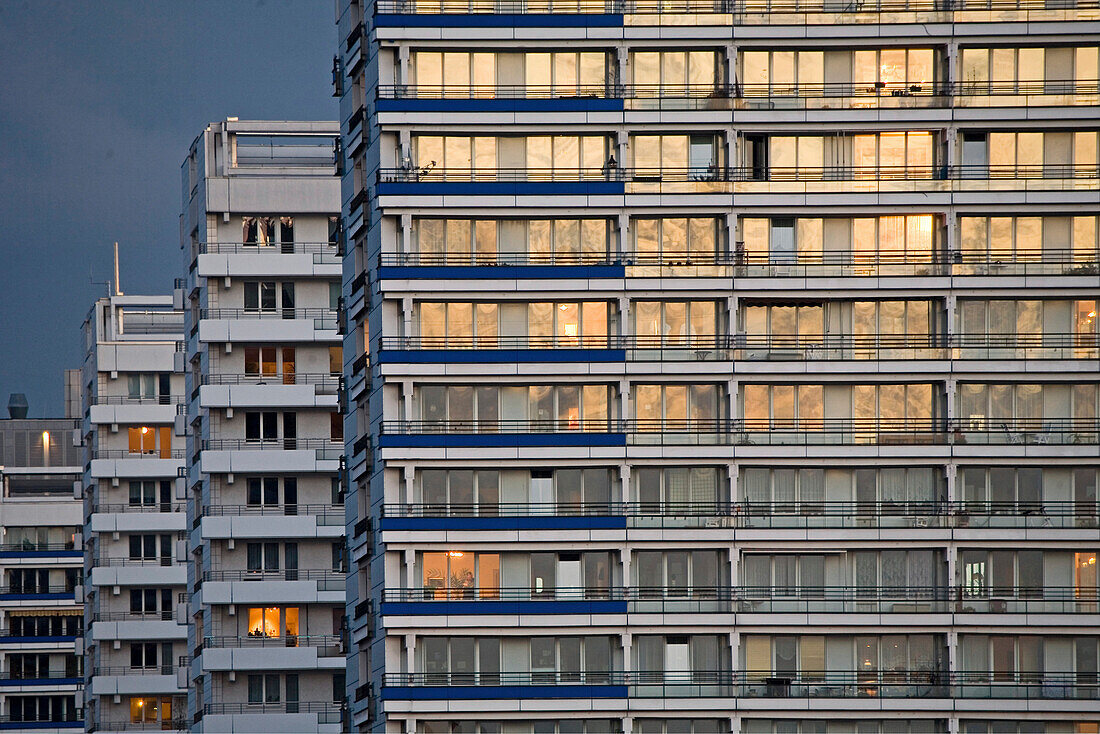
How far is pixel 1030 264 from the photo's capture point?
346 ft

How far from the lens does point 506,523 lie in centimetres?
10319

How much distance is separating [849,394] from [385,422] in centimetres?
2023

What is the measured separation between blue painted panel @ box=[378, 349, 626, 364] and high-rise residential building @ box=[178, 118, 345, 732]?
28569 millimetres

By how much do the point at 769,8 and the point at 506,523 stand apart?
2545 cm

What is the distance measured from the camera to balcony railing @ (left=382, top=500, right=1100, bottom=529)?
104m

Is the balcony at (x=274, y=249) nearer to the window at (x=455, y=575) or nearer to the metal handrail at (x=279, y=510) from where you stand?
the metal handrail at (x=279, y=510)

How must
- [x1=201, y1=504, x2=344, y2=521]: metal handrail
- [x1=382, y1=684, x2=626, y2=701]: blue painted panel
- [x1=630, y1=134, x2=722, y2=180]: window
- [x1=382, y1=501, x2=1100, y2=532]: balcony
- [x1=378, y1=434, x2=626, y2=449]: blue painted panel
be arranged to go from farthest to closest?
[x1=201, y1=504, x2=344, y2=521]: metal handrail
[x1=630, y1=134, x2=722, y2=180]: window
[x1=378, y1=434, x2=626, y2=449]: blue painted panel
[x1=382, y1=501, x2=1100, y2=532]: balcony
[x1=382, y1=684, x2=626, y2=701]: blue painted panel

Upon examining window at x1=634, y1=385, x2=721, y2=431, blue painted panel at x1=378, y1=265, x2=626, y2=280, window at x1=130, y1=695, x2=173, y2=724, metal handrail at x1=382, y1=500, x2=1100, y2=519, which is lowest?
window at x1=130, y1=695, x2=173, y2=724

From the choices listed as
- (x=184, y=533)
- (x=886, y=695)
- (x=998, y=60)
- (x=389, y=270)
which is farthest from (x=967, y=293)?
(x=184, y=533)

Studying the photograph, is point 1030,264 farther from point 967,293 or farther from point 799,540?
point 799,540

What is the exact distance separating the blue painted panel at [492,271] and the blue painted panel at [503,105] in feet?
22.4

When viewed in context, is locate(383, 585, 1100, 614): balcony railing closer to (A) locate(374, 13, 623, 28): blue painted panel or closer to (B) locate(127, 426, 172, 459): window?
(A) locate(374, 13, 623, 28): blue painted panel

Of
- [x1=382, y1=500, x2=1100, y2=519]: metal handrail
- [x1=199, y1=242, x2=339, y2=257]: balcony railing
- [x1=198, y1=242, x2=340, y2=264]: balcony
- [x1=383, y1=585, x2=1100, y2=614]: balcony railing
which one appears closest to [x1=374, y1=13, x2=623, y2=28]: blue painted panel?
[x1=382, y1=500, x2=1100, y2=519]: metal handrail

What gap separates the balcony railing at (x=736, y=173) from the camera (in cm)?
10525
